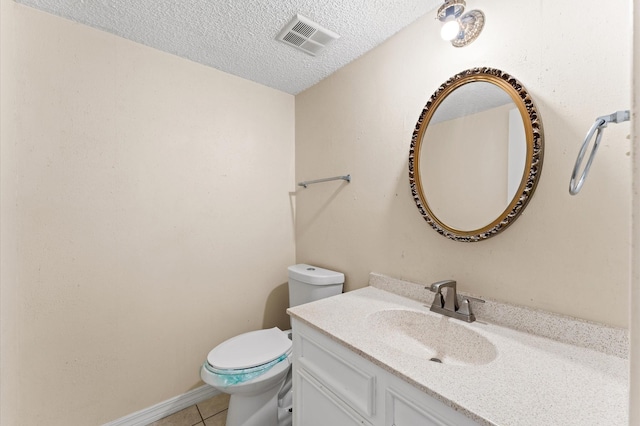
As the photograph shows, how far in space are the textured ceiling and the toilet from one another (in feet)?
4.44

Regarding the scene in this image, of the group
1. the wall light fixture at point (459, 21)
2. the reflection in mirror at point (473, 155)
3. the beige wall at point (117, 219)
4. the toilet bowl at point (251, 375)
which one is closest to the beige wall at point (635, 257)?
the reflection in mirror at point (473, 155)

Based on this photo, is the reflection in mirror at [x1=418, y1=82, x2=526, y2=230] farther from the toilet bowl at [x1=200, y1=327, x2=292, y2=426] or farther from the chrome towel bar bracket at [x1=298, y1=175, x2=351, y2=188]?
the toilet bowl at [x1=200, y1=327, x2=292, y2=426]

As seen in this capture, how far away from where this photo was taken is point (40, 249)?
129 centimetres

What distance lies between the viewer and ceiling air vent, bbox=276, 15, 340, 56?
4.44 ft

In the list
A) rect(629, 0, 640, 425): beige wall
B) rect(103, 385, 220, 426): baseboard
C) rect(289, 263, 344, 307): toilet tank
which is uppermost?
rect(629, 0, 640, 425): beige wall

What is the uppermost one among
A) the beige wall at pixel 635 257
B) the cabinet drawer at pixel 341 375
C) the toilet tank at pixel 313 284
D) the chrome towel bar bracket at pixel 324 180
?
the chrome towel bar bracket at pixel 324 180

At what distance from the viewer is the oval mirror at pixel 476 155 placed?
99cm

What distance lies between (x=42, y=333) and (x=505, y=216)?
214cm

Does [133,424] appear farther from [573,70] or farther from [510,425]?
[573,70]

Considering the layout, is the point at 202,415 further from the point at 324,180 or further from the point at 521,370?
the point at 521,370

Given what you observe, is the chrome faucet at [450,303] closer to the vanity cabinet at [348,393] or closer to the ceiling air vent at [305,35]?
the vanity cabinet at [348,393]

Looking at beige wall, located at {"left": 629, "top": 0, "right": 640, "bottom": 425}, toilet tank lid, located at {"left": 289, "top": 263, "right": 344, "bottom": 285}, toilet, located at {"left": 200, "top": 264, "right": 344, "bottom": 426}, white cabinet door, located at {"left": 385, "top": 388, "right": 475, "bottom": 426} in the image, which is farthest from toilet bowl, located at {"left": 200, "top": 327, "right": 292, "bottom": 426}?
beige wall, located at {"left": 629, "top": 0, "right": 640, "bottom": 425}

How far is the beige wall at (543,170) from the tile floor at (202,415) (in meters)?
1.11

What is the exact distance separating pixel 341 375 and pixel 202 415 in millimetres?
1228
